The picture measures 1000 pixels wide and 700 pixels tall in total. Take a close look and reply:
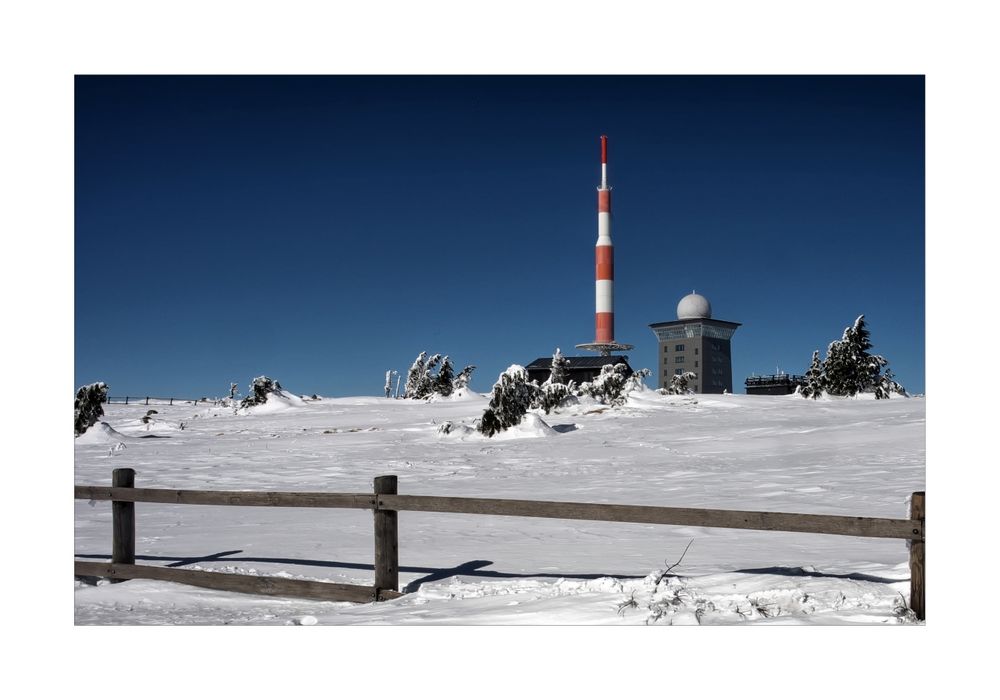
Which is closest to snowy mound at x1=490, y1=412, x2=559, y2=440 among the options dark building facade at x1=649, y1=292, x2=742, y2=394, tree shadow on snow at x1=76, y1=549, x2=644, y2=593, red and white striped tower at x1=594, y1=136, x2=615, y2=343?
tree shadow on snow at x1=76, y1=549, x2=644, y2=593

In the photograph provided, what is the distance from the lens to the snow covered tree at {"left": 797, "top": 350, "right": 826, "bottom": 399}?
39.9 metres

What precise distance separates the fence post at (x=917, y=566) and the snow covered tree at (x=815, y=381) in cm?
3597

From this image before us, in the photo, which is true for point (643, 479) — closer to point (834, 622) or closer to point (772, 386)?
point (834, 622)

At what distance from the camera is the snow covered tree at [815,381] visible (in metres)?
39.9

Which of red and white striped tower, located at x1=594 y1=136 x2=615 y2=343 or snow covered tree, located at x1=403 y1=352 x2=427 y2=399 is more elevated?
red and white striped tower, located at x1=594 y1=136 x2=615 y2=343

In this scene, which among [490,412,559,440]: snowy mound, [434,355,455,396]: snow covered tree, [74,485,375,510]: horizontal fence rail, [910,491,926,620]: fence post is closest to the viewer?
[910,491,926,620]: fence post

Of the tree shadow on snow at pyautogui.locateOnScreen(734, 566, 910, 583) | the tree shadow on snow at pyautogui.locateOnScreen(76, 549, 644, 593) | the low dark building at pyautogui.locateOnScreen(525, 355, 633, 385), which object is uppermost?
the low dark building at pyautogui.locateOnScreen(525, 355, 633, 385)

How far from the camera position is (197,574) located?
22.9ft

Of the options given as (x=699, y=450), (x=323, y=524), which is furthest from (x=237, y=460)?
(x=699, y=450)

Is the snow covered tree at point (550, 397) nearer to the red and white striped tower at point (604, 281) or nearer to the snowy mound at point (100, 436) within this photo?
the snowy mound at point (100, 436)

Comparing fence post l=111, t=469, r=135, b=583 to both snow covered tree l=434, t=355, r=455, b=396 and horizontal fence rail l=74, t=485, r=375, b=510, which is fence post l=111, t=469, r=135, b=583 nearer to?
horizontal fence rail l=74, t=485, r=375, b=510

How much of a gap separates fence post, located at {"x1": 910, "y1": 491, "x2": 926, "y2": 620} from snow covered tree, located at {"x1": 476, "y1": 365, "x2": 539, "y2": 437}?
19550 mm

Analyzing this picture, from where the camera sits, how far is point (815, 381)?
41.8 meters
